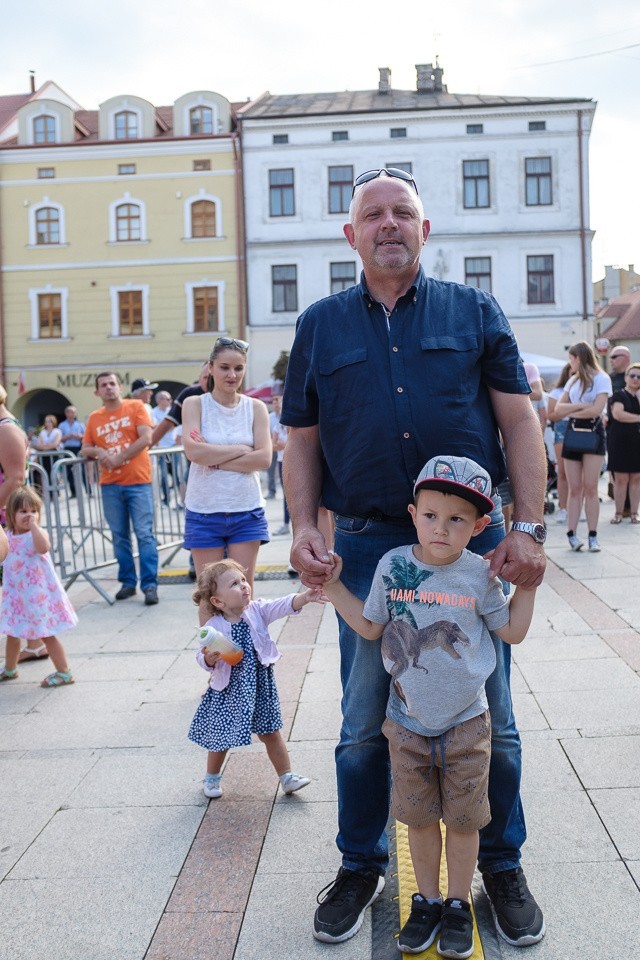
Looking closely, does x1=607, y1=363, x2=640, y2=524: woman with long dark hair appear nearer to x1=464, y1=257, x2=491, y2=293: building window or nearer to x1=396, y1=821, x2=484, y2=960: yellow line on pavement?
x1=396, y1=821, x2=484, y2=960: yellow line on pavement

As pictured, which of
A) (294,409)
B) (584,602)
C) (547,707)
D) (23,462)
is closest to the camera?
(294,409)

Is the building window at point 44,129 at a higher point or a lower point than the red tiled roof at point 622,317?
higher

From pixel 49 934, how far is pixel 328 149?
104 ft

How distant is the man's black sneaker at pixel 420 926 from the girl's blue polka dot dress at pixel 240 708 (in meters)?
1.15

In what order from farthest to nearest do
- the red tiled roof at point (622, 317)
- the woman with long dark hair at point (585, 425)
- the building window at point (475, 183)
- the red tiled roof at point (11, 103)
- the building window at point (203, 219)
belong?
the red tiled roof at point (622, 317), the red tiled roof at point (11, 103), the building window at point (203, 219), the building window at point (475, 183), the woman with long dark hair at point (585, 425)

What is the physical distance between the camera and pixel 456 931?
8.65 feet

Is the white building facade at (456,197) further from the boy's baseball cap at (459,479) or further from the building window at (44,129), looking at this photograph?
the boy's baseball cap at (459,479)

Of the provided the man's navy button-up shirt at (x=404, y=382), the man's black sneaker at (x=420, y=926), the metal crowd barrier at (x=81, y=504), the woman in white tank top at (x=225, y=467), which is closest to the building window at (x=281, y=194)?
the metal crowd barrier at (x=81, y=504)

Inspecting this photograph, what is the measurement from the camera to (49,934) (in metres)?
2.81

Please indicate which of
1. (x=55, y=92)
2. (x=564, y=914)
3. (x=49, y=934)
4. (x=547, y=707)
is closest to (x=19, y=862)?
(x=49, y=934)

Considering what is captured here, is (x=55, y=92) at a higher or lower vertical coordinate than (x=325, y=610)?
higher

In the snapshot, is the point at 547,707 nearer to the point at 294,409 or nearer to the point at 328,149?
the point at 294,409

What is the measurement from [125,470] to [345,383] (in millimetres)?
5400

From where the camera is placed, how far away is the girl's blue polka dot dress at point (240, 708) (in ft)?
12.3
